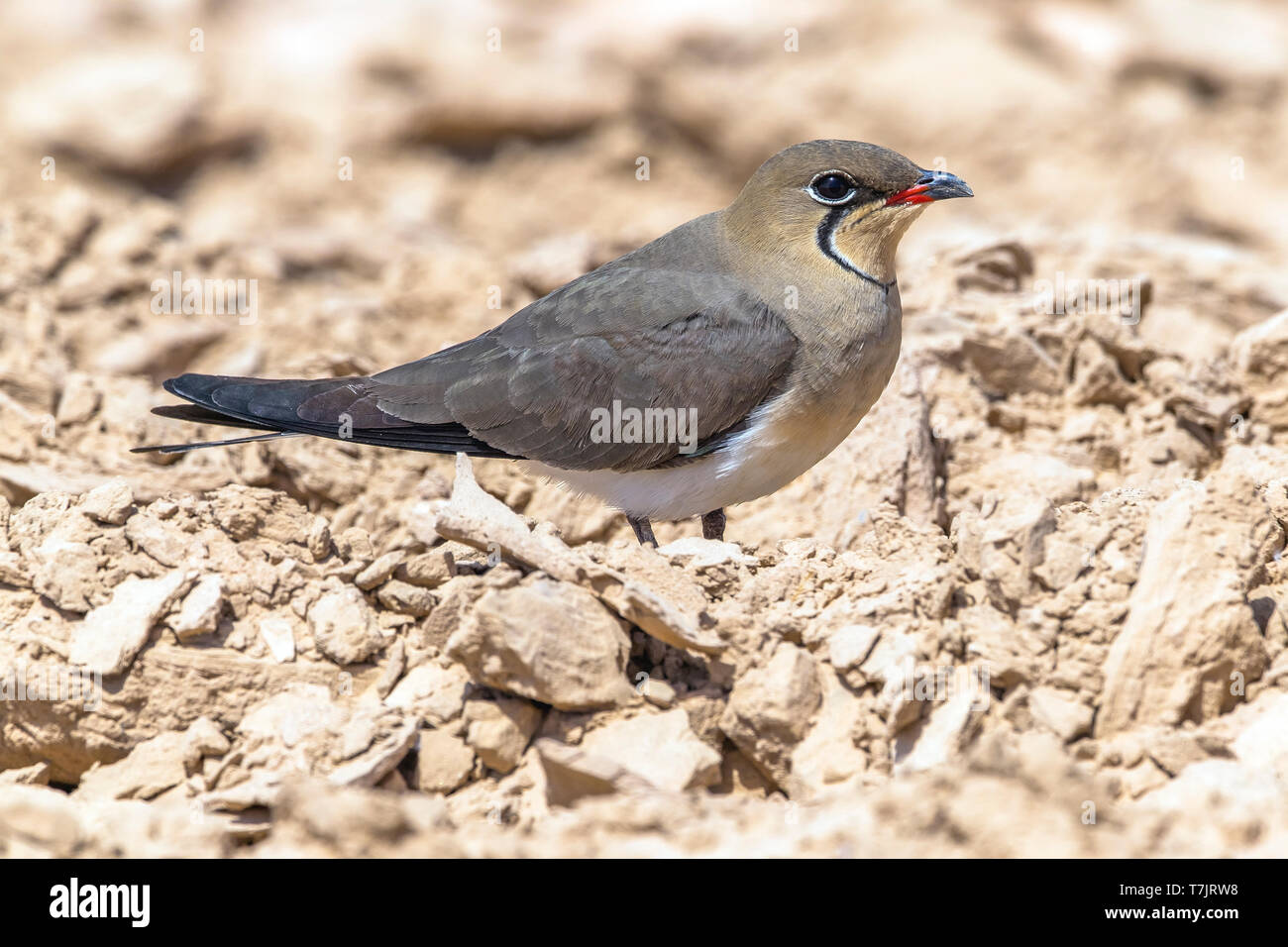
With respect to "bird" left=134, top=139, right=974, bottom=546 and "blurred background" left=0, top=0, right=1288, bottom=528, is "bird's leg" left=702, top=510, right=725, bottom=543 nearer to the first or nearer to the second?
"bird" left=134, top=139, right=974, bottom=546

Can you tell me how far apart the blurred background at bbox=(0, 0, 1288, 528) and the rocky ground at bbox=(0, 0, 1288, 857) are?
5 centimetres

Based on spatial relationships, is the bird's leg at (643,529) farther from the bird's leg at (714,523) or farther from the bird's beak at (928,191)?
the bird's beak at (928,191)

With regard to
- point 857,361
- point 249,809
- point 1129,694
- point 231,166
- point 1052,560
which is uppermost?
point 231,166

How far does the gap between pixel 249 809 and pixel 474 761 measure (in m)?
0.67

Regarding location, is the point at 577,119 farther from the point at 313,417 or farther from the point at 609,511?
the point at 313,417

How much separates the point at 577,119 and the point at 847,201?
696cm

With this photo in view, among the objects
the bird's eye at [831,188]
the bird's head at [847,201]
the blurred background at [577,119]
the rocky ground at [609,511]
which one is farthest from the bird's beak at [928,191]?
the blurred background at [577,119]

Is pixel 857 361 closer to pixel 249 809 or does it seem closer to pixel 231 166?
pixel 249 809

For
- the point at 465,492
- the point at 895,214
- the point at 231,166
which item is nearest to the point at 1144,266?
Answer: the point at 895,214

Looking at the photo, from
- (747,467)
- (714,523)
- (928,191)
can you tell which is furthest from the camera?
(714,523)

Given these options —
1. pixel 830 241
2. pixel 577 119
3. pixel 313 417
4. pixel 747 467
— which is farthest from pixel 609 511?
pixel 577 119

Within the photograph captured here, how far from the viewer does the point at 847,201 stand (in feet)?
19.1

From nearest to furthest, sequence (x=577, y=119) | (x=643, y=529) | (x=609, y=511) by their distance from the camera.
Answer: (x=643, y=529)
(x=609, y=511)
(x=577, y=119)

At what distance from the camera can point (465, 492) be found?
4.79 metres
